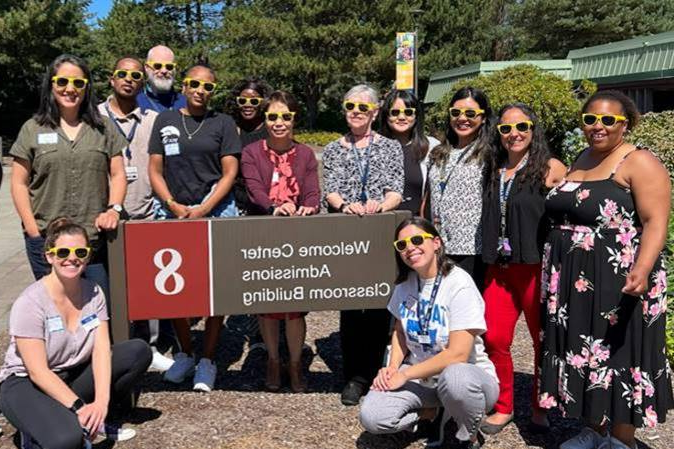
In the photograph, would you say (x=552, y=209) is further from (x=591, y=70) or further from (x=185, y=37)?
(x=185, y=37)

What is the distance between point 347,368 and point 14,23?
27885 millimetres

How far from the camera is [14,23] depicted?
2795 cm

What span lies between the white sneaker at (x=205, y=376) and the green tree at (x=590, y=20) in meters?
33.2

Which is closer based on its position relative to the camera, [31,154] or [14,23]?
[31,154]

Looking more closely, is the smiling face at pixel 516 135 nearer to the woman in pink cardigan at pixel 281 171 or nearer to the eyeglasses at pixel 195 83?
the woman in pink cardigan at pixel 281 171

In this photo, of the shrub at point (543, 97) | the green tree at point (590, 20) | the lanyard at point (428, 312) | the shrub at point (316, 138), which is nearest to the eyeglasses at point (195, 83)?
the lanyard at point (428, 312)

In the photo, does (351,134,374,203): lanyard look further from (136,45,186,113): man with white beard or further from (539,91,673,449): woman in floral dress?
(136,45,186,113): man with white beard

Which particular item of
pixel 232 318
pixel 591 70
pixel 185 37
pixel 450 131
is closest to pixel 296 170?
pixel 450 131

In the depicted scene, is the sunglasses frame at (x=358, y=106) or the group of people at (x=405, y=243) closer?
the group of people at (x=405, y=243)

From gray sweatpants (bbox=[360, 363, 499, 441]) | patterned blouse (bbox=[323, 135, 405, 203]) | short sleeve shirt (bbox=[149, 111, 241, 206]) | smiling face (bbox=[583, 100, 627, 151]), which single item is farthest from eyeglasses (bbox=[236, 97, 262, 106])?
smiling face (bbox=[583, 100, 627, 151])

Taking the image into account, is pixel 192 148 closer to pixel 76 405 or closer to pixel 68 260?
pixel 68 260

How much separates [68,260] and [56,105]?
1034mm

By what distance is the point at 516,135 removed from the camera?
396 centimetres

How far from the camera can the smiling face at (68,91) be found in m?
4.07
